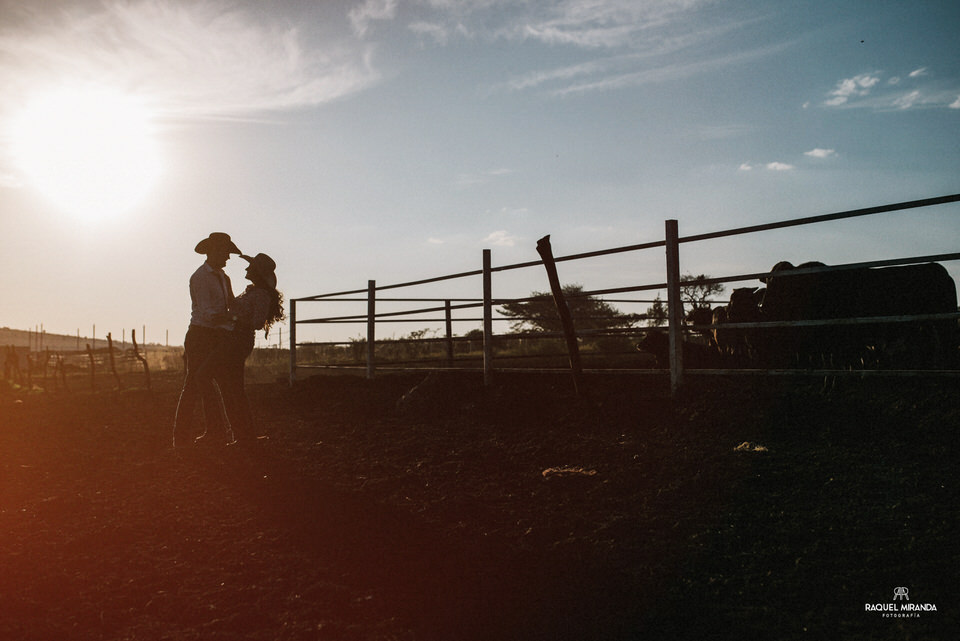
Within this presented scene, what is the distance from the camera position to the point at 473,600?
87.4 inches

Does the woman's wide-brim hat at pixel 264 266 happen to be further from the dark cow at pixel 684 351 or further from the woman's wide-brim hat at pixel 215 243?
the dark cow at pixel 684 351

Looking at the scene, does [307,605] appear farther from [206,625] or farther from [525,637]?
[525,637]

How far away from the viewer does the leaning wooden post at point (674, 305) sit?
17.4 ft

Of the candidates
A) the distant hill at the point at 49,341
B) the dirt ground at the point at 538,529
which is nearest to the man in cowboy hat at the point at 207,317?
the dirt ground at the point at 538,529

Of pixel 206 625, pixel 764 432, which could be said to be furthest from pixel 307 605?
pixel 764 432

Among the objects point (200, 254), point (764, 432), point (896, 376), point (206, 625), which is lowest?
Result: point (206, 625)

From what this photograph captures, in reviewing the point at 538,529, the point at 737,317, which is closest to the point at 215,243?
the point at 538,529

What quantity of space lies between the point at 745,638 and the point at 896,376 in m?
3.04

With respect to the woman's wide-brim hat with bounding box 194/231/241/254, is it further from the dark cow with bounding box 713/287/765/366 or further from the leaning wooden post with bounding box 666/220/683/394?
the dark cow with bounding box 713/287/765/366

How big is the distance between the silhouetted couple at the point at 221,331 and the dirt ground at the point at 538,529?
0.33 m

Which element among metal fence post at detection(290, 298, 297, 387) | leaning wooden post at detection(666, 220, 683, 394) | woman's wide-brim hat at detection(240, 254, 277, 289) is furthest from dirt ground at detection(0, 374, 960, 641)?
metal fence post at detection(290, 298, 297, 387)

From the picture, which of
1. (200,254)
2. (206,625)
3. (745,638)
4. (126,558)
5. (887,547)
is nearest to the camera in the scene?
(745,638)

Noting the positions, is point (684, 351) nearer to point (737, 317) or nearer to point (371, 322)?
point (737, 317)
